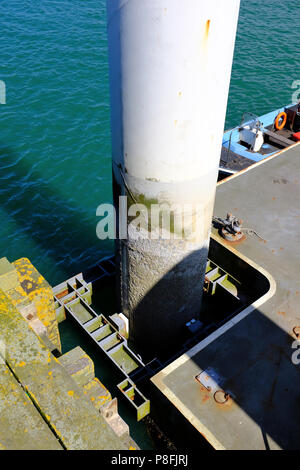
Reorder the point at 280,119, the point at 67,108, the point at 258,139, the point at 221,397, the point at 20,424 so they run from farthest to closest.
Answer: the point at 67,108 → the point at 280,119 → the point at 258,139 → the point at 221,397 → the point at 20,424

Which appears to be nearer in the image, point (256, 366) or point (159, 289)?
point (256, 366)

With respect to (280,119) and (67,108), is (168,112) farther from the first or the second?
(67,108)

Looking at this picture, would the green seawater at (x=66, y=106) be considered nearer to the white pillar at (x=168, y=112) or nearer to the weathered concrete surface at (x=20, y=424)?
the white pillar at (x=168, y=112)

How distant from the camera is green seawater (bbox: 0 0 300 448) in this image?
22656 millimetres

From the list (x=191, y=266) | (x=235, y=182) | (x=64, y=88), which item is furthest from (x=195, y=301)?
(x=64, y=88)

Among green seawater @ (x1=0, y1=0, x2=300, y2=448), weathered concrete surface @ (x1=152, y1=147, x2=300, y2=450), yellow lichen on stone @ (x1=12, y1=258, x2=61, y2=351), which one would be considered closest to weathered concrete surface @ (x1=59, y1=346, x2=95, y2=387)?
yellow lichen on stone @ (x1=12, y1=258, x2=61, y2=351)

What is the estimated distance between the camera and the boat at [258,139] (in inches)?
1005

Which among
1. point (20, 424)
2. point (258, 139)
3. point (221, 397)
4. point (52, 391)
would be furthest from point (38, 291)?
point (258, 139)

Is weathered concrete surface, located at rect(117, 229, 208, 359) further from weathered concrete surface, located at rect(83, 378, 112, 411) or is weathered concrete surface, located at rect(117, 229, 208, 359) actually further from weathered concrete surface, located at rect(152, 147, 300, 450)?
weathered concrete surface, located at rect(83, 378, 112, 411)

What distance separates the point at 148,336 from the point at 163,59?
9281 mm

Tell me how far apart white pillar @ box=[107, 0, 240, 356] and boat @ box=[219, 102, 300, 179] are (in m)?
13.0

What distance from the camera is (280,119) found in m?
28.9

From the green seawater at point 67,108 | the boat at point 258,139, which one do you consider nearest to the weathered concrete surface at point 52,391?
the green seawater at point 67,108

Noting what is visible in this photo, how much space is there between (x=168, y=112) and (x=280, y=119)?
2177 cm
